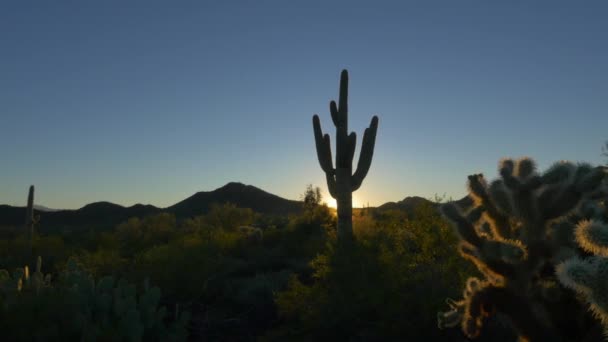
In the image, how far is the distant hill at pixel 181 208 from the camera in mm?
66000

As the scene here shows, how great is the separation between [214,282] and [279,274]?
1536mm

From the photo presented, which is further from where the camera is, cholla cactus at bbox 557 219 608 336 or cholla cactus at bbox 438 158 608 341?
cholla cactus at bbox 438 158 608 341

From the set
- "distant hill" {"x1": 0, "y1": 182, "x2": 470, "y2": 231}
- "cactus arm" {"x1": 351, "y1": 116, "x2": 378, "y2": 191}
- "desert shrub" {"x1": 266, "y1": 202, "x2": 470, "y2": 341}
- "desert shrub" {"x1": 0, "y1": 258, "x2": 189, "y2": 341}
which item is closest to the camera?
"desert shrub" {"x1": 0, "y1": 258, "x2": 189, "y2": 341}

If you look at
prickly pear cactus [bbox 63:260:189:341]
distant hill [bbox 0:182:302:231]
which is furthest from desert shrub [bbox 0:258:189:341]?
distant hill [bbox 0:182:302:231]

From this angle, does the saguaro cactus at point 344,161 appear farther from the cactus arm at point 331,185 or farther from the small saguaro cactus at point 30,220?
the small saguaro cactus at point 30,220

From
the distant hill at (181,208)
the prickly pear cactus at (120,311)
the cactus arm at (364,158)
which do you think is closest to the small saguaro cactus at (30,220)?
the cactus arm at (364,158)

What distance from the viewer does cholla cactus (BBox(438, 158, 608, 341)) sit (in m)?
4.46

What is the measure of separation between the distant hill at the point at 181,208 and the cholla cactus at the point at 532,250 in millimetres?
59901

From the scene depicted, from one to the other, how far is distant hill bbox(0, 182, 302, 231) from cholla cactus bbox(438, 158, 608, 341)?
197ft

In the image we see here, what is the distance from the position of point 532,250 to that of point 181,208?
67404mm

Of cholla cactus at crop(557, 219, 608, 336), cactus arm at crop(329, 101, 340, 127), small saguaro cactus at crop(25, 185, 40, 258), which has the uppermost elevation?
cactus arm at crop(329, 101, 340, 127)

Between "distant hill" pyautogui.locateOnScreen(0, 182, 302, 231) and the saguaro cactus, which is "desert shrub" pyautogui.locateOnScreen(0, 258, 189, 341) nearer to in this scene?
the saguaro cactus

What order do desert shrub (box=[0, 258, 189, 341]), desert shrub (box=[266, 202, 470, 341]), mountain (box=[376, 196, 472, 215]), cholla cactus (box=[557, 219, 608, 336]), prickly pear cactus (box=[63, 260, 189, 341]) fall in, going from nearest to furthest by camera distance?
cholla cactus (box=[557, 219, 608, 336]), desert shrub (box=[0, 258, 189, 341]), prickly pear cactus (box=[63, 260, 189, 341]), desert shrub (box=[266, 202, 470, 341]), mountain (box=[376, 196, 472, 215])

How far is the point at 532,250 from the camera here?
4668mm
